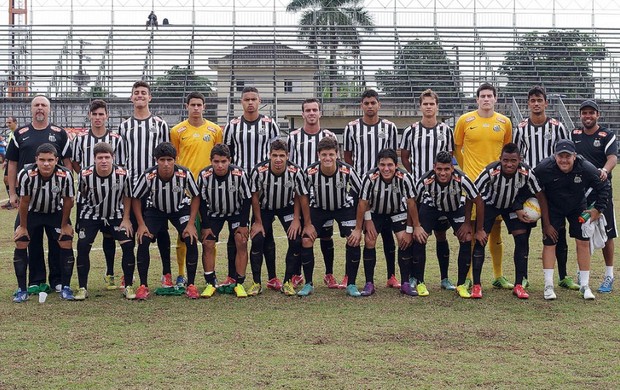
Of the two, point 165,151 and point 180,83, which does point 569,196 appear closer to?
point 165,151

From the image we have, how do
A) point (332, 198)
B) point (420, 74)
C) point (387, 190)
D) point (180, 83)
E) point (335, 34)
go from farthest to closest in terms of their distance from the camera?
point (335, 34) → point (420, 74) → point (180, 83) → point (332, 198) → point (387, 190)

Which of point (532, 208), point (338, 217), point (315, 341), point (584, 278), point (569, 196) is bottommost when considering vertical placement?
point (315, 341)

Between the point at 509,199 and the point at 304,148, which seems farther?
the point at 304,148

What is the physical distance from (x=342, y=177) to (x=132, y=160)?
2103mm

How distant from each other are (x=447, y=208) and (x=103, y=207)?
124 inches

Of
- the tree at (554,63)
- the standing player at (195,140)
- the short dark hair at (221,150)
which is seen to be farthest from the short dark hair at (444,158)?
the tree at (554,63)

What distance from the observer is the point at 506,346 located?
5922mm

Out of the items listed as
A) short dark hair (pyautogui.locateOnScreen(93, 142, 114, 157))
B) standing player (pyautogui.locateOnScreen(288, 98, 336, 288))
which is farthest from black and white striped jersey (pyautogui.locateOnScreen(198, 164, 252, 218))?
short dark hair (pyautogui.locateOnScreen(93, 142, 114, 157))

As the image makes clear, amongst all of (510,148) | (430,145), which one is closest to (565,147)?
(510,148)

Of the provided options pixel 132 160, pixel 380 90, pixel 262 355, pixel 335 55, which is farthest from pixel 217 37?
pixel 262 355

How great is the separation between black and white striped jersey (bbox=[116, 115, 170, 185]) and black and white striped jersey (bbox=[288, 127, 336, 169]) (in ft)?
4.05

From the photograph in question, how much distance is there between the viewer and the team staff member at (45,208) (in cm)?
757

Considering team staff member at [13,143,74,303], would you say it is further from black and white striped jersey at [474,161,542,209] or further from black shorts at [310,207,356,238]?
black and white striped jersey at [474,161,542,209]

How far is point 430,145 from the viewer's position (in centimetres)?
834
